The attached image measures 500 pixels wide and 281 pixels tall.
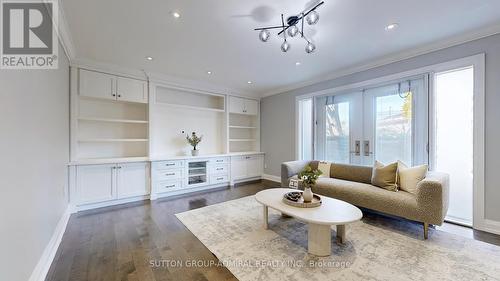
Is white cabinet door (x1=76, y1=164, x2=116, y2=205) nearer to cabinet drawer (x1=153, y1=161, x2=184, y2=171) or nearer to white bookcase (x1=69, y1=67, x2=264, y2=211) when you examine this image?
white bookcase (x1=69, y1=67, x2=264, y2=211)

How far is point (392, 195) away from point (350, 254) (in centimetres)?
120

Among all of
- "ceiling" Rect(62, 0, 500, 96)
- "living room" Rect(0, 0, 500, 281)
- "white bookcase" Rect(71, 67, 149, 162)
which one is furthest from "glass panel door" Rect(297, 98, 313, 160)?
"white bookcase" Rect(71, 67, 149, 162)

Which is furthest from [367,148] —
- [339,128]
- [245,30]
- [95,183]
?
[95,183]

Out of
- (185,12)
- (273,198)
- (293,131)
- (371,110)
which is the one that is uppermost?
(185,12)

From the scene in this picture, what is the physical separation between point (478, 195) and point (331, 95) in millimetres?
2765

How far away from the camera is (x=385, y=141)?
12.0 feet

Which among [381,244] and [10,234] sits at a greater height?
[10,234]

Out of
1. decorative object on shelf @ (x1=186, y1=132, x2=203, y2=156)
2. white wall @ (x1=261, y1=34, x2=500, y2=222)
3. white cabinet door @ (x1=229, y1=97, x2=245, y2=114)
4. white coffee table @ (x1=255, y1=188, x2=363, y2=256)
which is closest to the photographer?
white coffee table @ (x1=255, y1=188, x2=363, y2=256)

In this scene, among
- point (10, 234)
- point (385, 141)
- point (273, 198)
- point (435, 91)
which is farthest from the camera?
point (385, 141)

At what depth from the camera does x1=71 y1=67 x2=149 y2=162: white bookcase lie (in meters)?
3.51

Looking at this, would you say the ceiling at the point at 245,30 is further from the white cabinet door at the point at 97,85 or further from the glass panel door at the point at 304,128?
the glass panel door at the point at 304,128

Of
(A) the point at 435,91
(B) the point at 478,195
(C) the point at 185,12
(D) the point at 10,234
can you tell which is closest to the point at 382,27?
(A) the point at 435,91

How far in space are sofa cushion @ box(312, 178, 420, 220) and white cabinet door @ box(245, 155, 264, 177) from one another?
246cm

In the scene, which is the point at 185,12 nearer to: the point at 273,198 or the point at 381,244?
the point at 273,198
